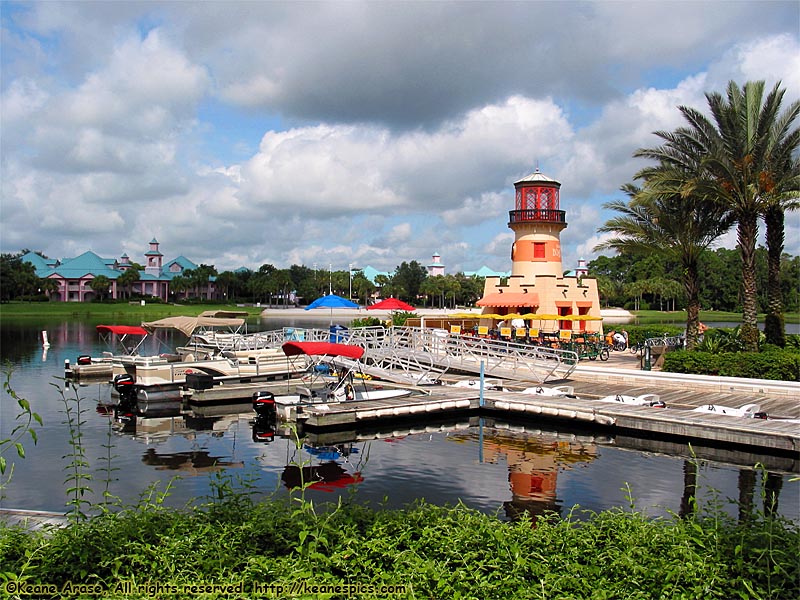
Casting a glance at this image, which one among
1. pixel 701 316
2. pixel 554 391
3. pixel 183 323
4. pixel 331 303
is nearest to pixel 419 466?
pixel 554 391

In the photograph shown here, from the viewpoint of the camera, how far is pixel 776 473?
14.1m

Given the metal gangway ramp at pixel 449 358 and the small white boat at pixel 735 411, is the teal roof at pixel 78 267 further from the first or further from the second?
the small white boat at pixel 735 411

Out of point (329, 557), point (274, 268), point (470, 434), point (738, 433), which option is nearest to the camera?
point (329, 557)

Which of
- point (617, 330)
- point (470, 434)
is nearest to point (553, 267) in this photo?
point (617, 330)

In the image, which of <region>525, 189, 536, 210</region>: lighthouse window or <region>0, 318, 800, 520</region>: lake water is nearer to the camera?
<region>0, 318, 800, 520</region>: lake water

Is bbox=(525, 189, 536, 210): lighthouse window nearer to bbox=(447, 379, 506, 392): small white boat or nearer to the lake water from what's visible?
bbox=(447, 379, 506, 392): small white boat

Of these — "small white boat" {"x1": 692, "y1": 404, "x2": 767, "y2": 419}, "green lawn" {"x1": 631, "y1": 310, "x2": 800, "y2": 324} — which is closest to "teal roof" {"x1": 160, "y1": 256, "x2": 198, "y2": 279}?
"green lawn" {"x1": 631, "y1": 310, "x2": 800, "y2": 324}

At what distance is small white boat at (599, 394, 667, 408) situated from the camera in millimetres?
19234

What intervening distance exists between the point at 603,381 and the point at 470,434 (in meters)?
7.87

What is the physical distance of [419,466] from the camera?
14.9 meters

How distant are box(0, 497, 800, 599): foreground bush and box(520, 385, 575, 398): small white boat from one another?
13595 millimetres

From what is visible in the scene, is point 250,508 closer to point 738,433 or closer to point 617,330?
point 738,433

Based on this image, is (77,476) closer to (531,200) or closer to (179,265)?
(531,200)

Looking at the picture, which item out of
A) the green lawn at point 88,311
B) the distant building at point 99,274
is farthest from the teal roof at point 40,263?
the green lawn at point 88,311
